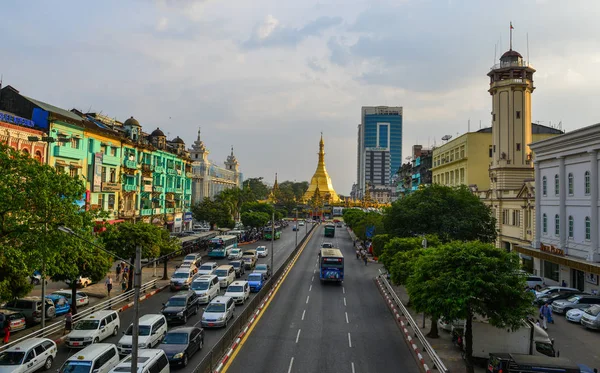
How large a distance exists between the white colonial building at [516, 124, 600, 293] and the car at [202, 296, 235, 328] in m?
25.5

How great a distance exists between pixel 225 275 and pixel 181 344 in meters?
19.0

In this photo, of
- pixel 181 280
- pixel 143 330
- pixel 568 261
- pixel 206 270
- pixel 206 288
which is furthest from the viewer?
pixel 206 270

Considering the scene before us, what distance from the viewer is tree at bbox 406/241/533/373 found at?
1798 centimetres

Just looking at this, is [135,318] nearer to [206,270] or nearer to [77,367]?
[77,367]

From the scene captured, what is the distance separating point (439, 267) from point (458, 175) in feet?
193

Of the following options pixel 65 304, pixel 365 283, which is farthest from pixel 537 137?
pixel 65 304

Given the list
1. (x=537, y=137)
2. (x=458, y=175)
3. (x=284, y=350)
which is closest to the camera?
(x=284, y=350)

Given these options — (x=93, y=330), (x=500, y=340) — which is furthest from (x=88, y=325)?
(x=500, y=340)

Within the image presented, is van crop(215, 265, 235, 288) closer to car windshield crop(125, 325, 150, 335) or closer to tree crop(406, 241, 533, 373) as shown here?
car windshield crop(125, 325, 150, 335)

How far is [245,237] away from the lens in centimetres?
8138

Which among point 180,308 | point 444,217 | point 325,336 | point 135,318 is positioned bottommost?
point 325,336

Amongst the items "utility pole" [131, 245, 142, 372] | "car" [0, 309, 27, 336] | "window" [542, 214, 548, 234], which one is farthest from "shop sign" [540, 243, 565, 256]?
"car" [0, 309, 27, 336]

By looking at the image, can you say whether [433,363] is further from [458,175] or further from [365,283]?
[458,175]

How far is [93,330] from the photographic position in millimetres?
22219
